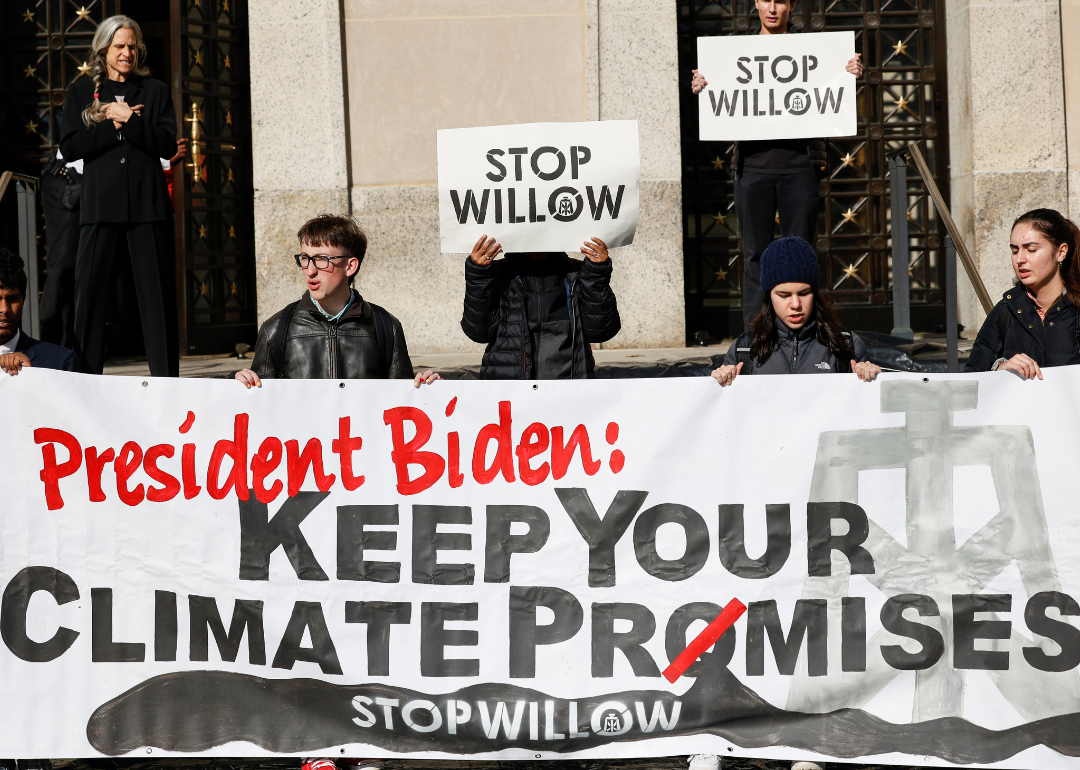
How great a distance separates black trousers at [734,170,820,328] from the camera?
657cm

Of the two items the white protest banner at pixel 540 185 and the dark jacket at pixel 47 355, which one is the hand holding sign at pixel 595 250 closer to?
the white protest banner at pixel 540 185

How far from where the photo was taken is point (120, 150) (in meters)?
5.89

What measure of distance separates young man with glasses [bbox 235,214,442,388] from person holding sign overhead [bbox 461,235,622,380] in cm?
45

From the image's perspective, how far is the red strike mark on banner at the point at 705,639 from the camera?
3.81 m

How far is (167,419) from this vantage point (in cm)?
403

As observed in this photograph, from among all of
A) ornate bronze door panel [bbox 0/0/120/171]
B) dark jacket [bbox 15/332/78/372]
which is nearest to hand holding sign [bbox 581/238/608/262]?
dark jacket [bbox 15/332/78/372]

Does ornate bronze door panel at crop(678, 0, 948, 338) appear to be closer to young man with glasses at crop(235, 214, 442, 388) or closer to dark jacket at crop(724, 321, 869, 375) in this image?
dark jacket at crop(724, 321, 869, 375)

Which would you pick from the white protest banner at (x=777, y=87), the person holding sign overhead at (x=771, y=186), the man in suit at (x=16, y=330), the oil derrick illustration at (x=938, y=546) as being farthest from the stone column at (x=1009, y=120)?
the man in suit at (x=16, y=330)

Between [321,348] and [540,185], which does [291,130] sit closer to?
[540,185]

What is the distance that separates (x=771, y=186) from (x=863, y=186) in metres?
4.54

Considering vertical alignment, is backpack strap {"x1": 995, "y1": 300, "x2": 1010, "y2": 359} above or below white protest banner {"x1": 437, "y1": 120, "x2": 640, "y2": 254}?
below

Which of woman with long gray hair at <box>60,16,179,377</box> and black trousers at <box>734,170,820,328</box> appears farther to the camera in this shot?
black trousers at <box>734,170,820,328</box>

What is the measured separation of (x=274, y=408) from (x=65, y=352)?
2.97 ft

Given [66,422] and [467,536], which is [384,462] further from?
[66,422]
